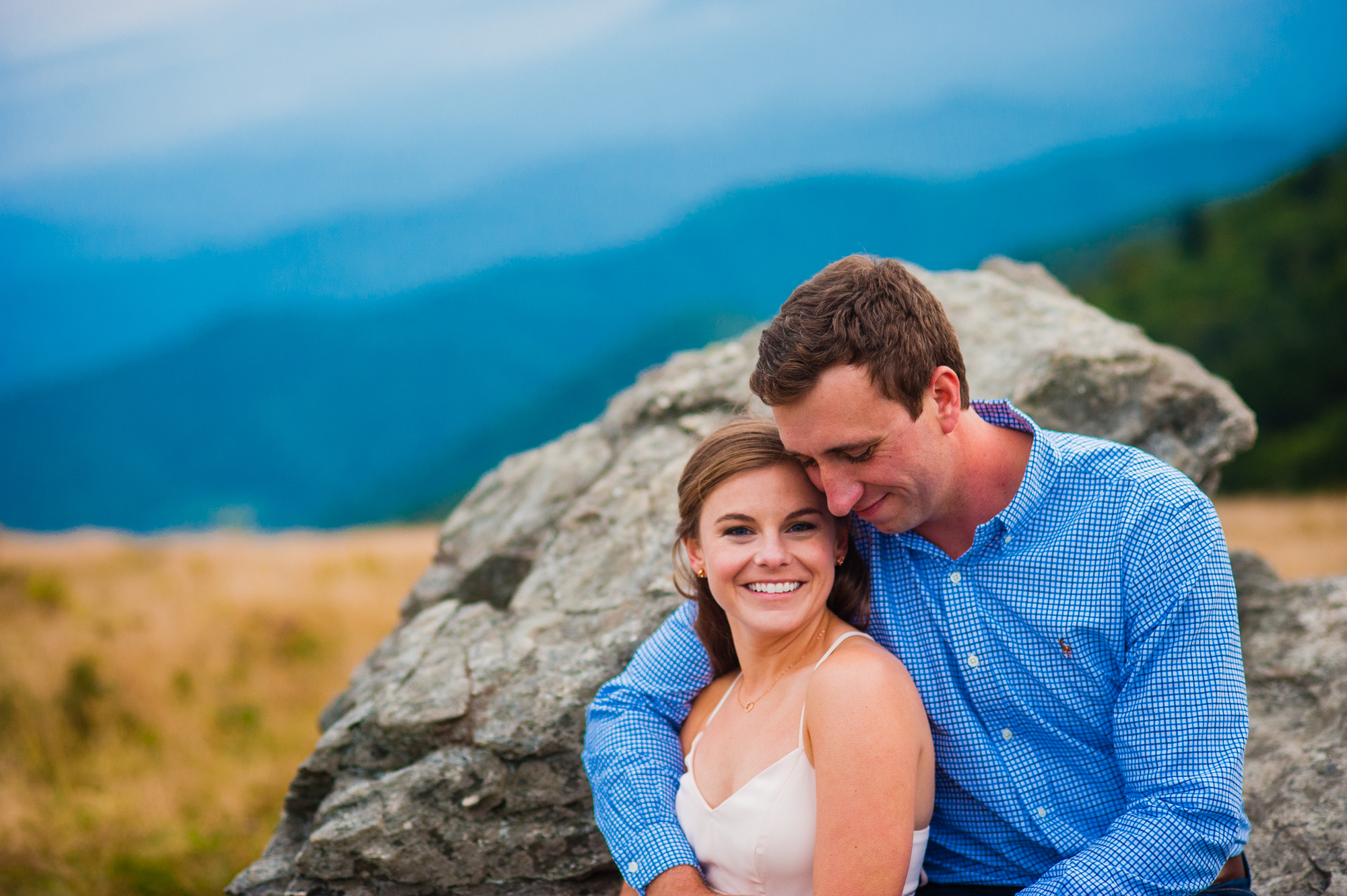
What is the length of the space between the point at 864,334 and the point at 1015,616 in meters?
0.91

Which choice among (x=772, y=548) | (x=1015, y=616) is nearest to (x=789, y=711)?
(x=772, y=548)

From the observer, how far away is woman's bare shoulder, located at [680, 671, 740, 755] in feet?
10.5

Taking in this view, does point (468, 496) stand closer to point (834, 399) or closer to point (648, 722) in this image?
point (648, 722)

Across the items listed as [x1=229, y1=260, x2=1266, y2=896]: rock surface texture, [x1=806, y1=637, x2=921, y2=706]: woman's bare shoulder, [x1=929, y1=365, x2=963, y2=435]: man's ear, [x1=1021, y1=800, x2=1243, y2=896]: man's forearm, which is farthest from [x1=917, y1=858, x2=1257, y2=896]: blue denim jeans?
[x1=929, y1=365, x2=963, y2=435]: man's ear

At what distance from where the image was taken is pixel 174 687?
404 inches

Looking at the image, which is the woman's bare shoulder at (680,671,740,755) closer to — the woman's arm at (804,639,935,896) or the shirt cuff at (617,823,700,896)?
the shirt cuff at (617,823,700,896)

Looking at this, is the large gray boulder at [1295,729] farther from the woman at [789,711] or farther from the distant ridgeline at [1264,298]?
the distant ridgeline at [1264,298]

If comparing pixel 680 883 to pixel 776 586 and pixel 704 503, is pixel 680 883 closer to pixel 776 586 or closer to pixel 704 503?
pixel 776 586

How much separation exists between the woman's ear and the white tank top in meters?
0.46

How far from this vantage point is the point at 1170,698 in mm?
2521

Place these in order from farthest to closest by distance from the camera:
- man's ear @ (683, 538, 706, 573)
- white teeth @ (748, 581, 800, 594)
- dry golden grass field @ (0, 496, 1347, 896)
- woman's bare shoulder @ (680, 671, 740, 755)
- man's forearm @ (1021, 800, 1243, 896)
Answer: dry golden grass field @ (0, 496, 1347, 896) < woman's bare shoulder @ (680, 671, 740, 755) < man's ear @ (683, 538, 706, 573) < white teeth @ (748, 581, 800, 594) < man's forearm @ (1021, 800, 1243, 896)

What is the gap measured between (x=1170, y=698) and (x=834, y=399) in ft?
3.74

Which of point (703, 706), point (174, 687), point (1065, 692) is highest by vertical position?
point (174, 687)

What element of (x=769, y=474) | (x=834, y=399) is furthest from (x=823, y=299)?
(x=769, y=474)
